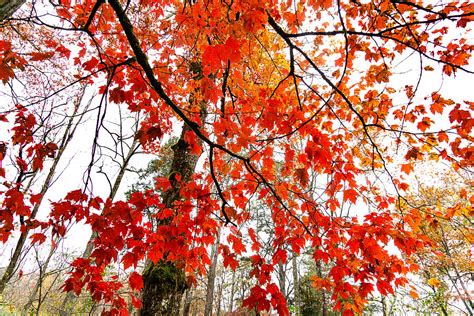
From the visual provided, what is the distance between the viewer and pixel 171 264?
3016 millimetres

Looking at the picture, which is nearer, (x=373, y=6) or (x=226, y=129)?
(x=226, y=129)

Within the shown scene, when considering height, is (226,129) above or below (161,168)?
below

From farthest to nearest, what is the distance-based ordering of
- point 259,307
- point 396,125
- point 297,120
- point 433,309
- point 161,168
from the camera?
1. point 161,168
2. point 433,309
3. point 396,125
4. point 297,120
5. point 259,307

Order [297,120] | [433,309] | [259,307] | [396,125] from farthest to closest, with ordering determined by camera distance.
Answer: [433,309] → [396,125] → [297,120] → [259,307]

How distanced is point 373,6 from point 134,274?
411cm

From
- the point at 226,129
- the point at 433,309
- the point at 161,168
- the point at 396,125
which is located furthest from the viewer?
the point at 161,168

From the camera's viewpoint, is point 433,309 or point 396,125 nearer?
point 396,125

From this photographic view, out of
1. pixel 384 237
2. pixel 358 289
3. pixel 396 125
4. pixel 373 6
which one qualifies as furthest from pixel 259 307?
pixel 373 6

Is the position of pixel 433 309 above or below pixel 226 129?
below

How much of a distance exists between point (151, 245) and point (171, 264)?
1.84 ft

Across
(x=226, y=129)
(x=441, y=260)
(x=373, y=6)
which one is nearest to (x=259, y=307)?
(x=226, y=129)

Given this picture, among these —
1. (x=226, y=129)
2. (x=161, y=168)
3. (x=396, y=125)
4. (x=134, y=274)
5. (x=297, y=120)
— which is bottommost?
(x=134, y=274)

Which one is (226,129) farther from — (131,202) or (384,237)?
A: (384,237)

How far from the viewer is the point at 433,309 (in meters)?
9.91
